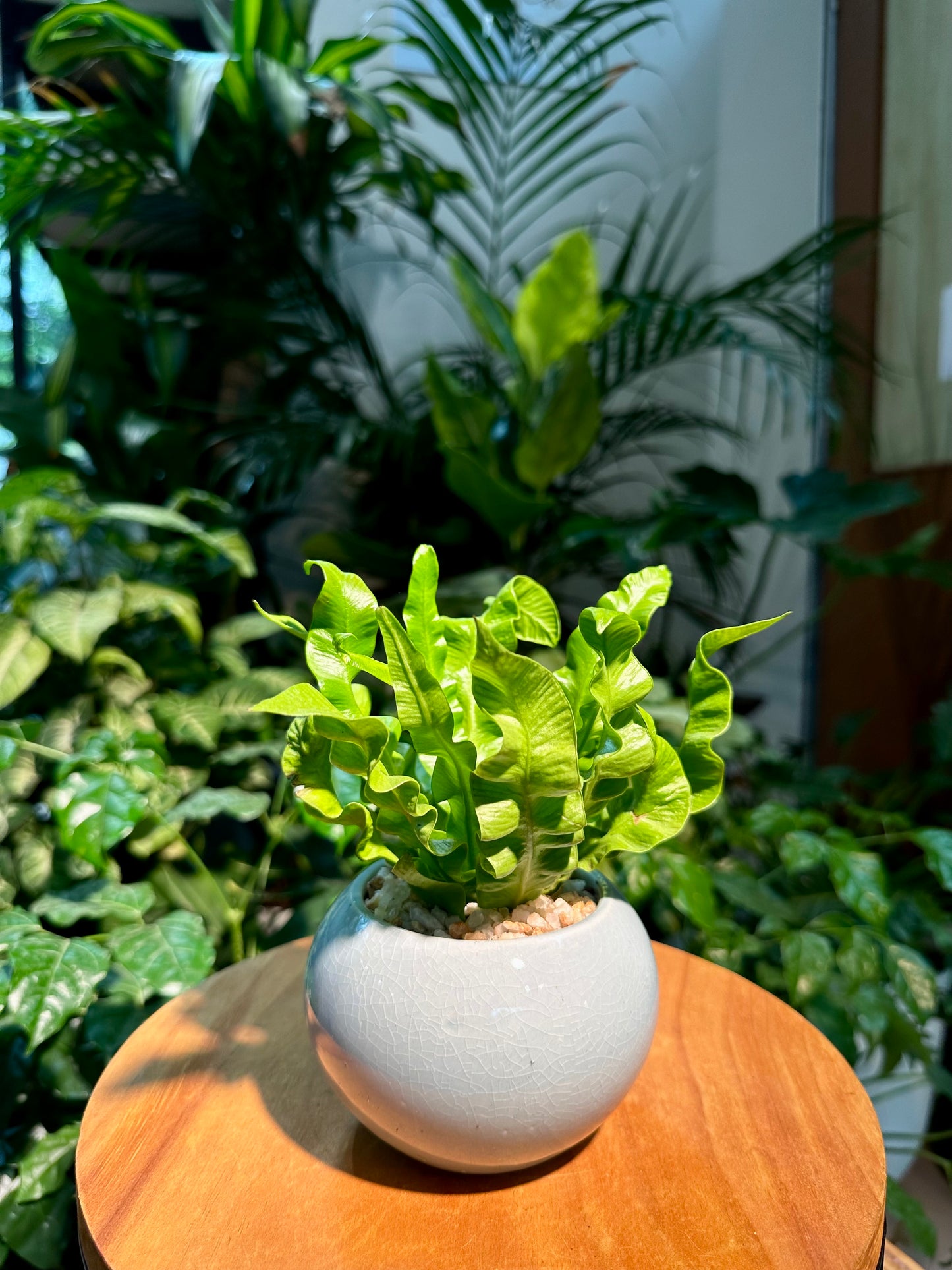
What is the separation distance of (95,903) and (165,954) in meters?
0.12

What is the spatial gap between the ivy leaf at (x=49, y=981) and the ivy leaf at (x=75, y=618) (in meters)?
0.50

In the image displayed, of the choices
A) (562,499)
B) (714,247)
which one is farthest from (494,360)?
(714,247)

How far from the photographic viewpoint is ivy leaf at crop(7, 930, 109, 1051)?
63cm

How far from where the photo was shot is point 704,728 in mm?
550

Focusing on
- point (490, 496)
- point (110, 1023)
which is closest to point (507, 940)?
point (110, 1023)

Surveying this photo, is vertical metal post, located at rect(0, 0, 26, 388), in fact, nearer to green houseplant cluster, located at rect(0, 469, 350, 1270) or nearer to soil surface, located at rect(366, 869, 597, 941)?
green houseplant cluster, located at rect(0, 469, 350, 1270)

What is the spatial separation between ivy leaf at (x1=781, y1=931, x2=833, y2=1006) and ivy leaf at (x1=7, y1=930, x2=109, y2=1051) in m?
Answer: 0.62

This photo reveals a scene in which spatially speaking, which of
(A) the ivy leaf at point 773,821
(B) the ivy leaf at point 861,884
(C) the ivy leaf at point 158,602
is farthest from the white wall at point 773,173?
(C) the ivy leaf at point 158,602

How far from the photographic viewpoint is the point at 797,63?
1.92 meters

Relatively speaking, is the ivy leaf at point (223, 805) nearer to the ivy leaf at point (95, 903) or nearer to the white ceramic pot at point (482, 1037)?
the ivy leaf at point (95, 903)

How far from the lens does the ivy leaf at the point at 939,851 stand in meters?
0.86

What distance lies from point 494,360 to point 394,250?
49 centimetres

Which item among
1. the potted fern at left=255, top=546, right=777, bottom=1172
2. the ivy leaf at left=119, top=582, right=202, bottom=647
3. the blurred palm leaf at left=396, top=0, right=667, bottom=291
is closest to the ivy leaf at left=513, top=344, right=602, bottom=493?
the blurred palm leaf at left=396, top=0, right=667, bottom=291

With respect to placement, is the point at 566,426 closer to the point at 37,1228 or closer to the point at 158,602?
the point at 158,602
